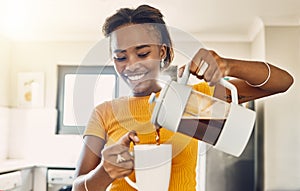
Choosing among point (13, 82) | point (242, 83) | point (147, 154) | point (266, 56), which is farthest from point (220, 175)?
point (147, 154)

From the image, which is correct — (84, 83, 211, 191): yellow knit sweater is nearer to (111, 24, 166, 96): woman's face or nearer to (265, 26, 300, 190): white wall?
(111, 24, 166, 96): woman's face

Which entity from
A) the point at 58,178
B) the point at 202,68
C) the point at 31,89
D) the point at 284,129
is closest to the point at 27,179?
the point at 58,178

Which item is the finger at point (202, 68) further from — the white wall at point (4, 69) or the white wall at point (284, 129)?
the white wall at point (4, 69)

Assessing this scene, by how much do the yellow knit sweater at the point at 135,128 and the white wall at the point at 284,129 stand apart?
2.11m

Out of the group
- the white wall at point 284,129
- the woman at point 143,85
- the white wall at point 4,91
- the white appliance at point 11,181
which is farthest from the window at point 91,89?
the white wall at point 4,91

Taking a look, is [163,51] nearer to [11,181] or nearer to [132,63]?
[132,63]

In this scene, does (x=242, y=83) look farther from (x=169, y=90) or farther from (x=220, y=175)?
(x=220, y=175)

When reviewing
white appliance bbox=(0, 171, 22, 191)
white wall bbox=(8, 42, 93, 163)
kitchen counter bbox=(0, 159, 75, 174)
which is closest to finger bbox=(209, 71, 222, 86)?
white appliance bbox=(0, 171, 22, 191)

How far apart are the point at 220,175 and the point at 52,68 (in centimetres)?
151

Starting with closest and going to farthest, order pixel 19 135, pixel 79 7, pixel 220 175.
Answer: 1. pixel 79 7
2. pixel 220 175
3. pixel 19 135

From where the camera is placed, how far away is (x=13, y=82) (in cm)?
309

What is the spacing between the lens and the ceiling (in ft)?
7.17

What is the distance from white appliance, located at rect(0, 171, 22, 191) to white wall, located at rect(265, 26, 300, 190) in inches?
60.8

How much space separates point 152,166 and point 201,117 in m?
0.08
